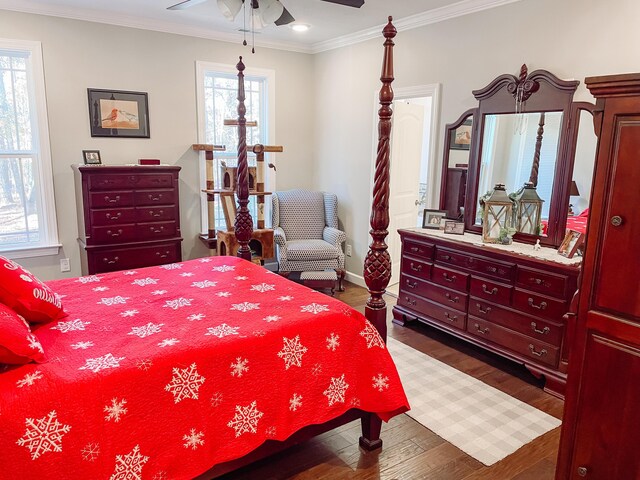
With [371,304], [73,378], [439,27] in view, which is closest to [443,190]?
[439,27]

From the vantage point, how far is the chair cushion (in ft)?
15.7

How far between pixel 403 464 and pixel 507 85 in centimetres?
275

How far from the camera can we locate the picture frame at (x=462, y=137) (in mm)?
3820

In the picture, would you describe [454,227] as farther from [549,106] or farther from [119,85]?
[119,85]

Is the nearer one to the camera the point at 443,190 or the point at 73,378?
the point at 73,378

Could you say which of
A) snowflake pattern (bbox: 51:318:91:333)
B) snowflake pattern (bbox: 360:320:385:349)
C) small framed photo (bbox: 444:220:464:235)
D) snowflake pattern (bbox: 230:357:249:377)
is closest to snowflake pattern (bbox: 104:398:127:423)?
snowflake pattern (bbox: 230:357:249:377)

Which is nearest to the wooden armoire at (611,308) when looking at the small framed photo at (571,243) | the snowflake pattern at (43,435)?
the small framed photo at (571,243)

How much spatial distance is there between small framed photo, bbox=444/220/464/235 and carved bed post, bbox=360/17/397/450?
1586mm

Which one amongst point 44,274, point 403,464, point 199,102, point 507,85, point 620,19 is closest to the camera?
point 403,464

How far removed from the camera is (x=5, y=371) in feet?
5.13

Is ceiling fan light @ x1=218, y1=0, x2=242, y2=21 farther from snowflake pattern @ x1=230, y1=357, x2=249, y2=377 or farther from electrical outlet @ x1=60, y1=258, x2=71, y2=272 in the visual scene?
electrical outlet @ x1=60, y1=258, x2=71, y2=272

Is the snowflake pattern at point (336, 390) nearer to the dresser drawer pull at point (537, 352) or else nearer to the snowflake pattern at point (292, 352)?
the snowflake pattern at point (292, 352)

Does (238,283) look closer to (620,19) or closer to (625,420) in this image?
(625,420)

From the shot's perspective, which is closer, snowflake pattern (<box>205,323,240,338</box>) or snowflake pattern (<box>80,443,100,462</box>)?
snowflake pattern (<box>80,443,100,462</box>)
